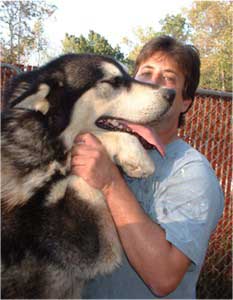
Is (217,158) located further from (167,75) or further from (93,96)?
(93,96)

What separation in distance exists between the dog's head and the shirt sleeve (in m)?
0.27

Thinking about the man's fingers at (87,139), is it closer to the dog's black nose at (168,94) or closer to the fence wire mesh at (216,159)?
the dog's black nose at (168,94)

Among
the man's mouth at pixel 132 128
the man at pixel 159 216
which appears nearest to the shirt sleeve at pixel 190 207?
the man at pixel 159 216

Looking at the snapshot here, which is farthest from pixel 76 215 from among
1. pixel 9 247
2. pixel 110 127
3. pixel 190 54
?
pixel 190 54

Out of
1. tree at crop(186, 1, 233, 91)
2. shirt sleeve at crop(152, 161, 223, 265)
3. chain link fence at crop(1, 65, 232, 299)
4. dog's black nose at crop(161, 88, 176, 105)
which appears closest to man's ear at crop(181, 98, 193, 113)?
dog's black nose at crop(161, 88, 176, 105)

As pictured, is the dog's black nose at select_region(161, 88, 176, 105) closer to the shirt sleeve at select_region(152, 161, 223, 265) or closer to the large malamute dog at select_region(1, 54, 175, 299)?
the large malamute dog at select_region(1, 54, 175, 299)

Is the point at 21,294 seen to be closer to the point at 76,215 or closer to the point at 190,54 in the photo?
the point at 76,215

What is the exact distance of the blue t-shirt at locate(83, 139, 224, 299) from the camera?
75.4 inches

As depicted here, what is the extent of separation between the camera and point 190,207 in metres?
1.95

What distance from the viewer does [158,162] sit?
7.38 feet

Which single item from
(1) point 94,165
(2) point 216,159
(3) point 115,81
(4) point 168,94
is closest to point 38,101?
(1) point 94,165

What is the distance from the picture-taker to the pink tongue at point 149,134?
216 cm

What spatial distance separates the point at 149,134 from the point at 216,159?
288cm

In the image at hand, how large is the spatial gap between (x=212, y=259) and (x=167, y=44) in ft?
10.0
